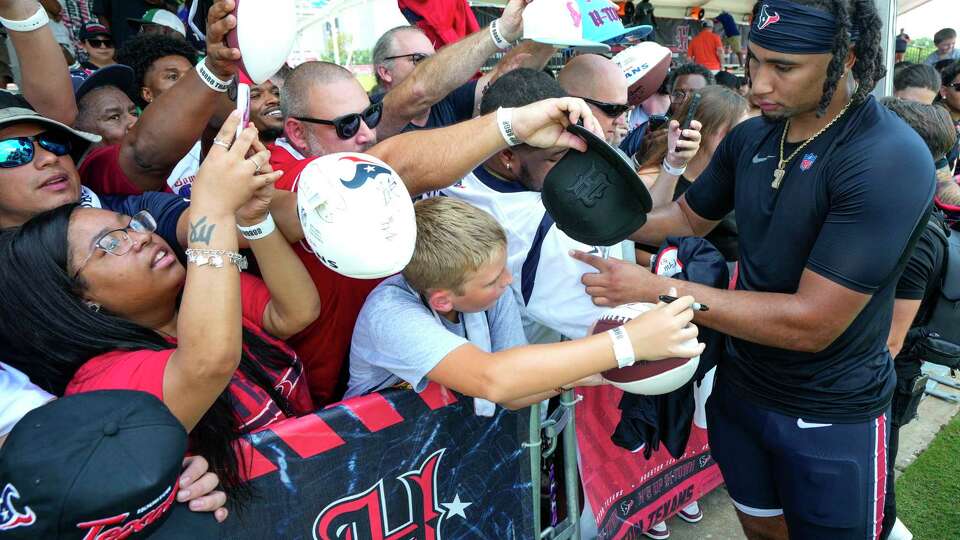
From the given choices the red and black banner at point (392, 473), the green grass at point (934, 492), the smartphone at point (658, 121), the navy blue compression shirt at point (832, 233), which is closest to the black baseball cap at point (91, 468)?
the red and black banner at point (392, 473)

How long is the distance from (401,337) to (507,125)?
26.1 inches

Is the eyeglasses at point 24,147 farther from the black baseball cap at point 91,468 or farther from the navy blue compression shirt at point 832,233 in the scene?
the navy blue compression shirt at point 832,233

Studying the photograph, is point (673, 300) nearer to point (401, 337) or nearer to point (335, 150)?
point (401, 337)

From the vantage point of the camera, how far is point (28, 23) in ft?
7.52

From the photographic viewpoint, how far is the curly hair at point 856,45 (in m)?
1.62

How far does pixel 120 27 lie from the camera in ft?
15.2

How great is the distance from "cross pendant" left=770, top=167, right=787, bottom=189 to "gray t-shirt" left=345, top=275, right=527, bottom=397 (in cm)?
92

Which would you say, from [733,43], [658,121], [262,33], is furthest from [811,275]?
[733,43]

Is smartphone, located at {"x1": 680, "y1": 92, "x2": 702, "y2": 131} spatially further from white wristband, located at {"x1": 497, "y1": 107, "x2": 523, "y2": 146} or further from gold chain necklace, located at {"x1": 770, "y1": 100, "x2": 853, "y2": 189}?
white wristband, located at {"x1": 497, "y1": 107, "x2": 523, "y2": 146}

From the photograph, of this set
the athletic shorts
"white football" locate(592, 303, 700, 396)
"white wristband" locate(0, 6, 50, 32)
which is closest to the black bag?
"white football" locate(592, 303, 700, 396)

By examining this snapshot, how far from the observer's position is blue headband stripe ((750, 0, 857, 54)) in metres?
1.63

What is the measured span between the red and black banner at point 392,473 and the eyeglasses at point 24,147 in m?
1.18

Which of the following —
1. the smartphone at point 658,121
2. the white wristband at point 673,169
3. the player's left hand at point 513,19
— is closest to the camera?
the player's left hand at point 513,19

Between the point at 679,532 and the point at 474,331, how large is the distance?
6.62 feet
